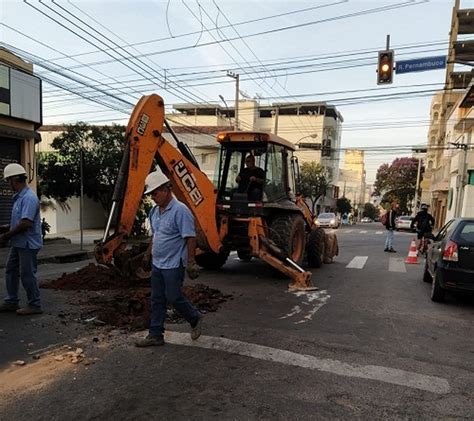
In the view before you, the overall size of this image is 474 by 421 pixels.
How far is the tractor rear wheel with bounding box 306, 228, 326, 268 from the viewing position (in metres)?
11.3

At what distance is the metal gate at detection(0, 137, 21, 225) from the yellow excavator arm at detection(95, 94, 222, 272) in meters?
8.42

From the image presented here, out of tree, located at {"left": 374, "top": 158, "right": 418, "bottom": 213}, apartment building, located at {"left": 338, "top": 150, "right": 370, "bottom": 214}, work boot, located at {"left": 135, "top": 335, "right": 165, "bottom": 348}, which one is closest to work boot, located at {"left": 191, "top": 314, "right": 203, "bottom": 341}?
work boot, located at {"left": 135, "top": 335, "right": 165, "bottom": 348}

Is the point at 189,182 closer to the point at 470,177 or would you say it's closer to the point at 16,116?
the point at 16,116

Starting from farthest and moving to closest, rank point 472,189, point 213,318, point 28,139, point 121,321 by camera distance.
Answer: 1. point 472,189
2. point 28,139
3. point 213,318
4. point 121,321

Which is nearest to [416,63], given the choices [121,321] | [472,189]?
[121,321]

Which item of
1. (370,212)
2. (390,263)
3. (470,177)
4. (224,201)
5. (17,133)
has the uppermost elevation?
(17,133)

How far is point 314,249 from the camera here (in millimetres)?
11250

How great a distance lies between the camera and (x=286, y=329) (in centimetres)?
570

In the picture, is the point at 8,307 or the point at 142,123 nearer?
the point at 8,307

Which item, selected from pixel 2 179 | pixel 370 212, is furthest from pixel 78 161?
pixel 370 212

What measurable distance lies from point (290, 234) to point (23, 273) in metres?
5.23

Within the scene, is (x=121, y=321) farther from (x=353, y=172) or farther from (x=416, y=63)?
(x=353, y=172)

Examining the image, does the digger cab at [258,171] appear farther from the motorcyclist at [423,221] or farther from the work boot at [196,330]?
the motorcyclist at [423,221]

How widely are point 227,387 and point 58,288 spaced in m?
4.58
